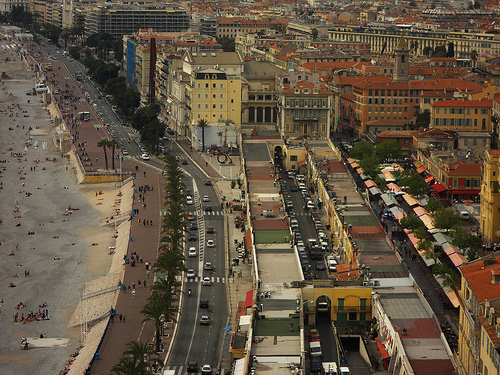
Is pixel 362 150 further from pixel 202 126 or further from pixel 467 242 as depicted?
pixel 467 242

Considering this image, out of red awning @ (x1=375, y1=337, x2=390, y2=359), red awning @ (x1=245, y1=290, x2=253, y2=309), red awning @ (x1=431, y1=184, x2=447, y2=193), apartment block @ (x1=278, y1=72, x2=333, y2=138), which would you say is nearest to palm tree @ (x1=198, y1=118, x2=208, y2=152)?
apartment block @ (x1=278, y1=72, x2=333, y2=138)

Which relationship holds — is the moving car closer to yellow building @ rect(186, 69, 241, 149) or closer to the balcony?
Answer: the balcony

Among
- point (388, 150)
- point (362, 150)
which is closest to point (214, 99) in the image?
point (362, 150)

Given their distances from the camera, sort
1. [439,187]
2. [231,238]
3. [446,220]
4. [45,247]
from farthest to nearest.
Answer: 1. [439,187]
2. [45,247]
3. [231,238]
4. [446,220]

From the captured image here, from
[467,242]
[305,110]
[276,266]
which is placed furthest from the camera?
[305,110]

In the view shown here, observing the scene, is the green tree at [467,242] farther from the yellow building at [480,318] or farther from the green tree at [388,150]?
the green tree at [388,150]

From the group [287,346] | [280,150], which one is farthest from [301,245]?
[280,150]

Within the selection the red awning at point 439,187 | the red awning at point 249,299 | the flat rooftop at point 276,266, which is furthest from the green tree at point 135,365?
the red awning at point 439,187
